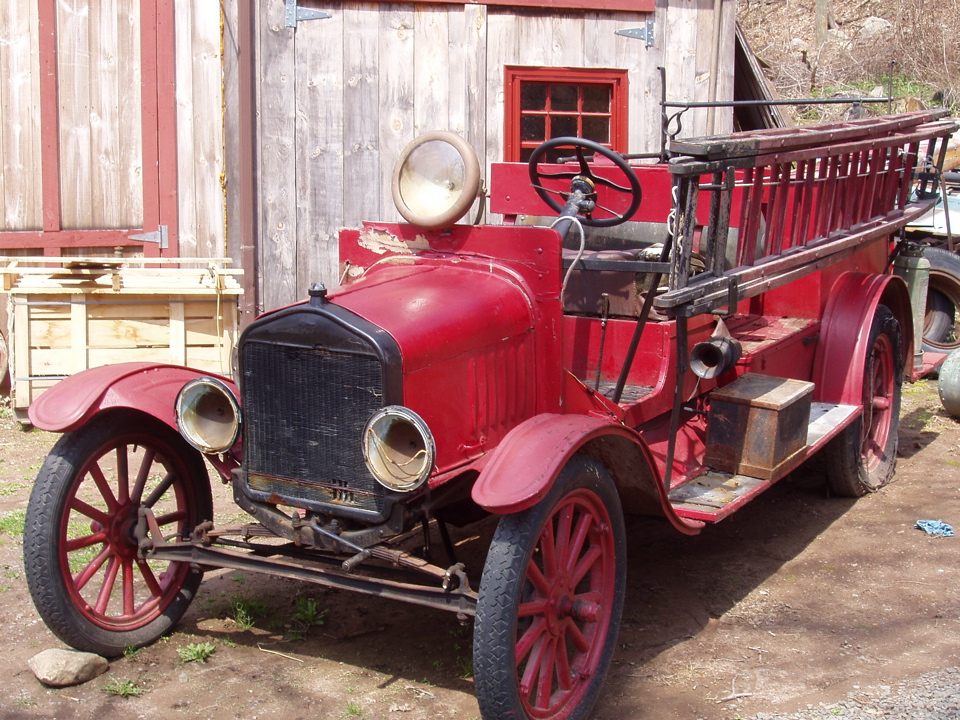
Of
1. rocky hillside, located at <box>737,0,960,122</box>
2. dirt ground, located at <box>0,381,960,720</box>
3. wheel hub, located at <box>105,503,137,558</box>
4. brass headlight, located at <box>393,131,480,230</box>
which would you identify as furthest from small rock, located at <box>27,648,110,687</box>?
rocky hillside, located at <box>737,0,960,122</box>

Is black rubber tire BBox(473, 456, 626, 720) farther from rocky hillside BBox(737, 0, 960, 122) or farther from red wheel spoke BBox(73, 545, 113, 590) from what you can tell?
rocky hillside BBox(737, 0, 960, 122)

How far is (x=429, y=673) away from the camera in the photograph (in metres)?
3.64

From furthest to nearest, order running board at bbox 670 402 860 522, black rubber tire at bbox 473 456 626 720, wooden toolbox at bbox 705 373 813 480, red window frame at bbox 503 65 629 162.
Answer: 1. red window frame at bbox 503 65 629 162
2. wooden toolbox at bbox 705 373 813 480
3. running board at bbox 670 402 860 522
4. black rubber tire at bbox 473 456 626 720

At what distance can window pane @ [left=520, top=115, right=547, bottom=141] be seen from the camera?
7723 millimetres

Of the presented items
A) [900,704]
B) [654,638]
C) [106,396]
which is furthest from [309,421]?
[900,704]

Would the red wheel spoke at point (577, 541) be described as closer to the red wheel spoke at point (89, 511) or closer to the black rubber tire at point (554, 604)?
the black rubber tire at point (554, 604)

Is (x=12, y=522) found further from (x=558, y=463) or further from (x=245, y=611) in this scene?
(x=558, y=463)

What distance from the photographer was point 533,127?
306 inches

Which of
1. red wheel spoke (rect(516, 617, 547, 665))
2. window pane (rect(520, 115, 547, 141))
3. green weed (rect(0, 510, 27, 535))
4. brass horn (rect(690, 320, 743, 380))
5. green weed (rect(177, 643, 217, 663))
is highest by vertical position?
window pane (rect(520, 115, 547, 141))

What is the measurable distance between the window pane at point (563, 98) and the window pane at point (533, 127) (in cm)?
13

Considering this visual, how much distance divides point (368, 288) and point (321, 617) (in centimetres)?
135

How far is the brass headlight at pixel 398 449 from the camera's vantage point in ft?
10.2

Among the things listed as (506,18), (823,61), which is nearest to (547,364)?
(506,18)

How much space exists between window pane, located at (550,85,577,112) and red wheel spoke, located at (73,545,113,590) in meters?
5.08
